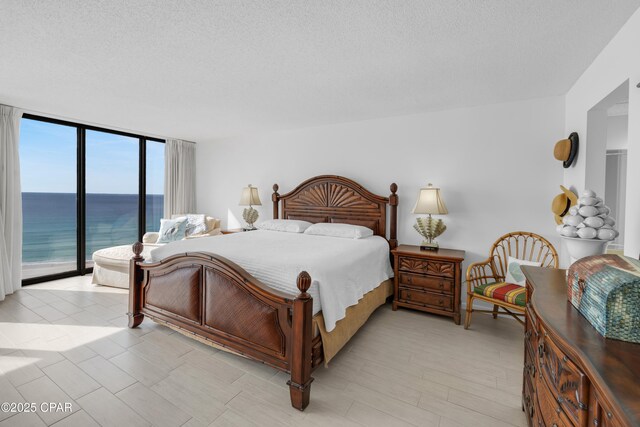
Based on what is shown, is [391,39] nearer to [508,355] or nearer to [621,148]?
[508,355]

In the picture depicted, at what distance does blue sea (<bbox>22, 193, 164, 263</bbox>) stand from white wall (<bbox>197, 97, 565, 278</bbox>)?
3244 mm

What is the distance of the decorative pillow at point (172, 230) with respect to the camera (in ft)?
15.9

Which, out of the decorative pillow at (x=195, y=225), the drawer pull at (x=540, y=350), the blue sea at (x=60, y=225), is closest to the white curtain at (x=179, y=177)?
the decorative pillow at (x=195, y=225)

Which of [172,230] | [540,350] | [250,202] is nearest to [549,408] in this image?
[540,350]

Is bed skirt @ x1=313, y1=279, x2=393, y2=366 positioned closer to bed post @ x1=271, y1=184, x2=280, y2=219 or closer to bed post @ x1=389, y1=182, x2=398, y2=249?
bed post @ x1=389, y1=182, x2=398, y2=249

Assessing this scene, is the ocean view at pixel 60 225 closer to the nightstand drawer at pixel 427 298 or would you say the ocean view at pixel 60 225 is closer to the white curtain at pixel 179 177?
the white curtain at pixel 179 177

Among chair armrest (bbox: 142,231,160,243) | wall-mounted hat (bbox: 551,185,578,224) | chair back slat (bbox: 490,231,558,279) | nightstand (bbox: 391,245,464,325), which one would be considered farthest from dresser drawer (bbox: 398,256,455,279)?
chair armrest (bbox: 142,231,160,243)

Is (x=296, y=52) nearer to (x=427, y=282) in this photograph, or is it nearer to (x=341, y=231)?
(x=341, y=231)

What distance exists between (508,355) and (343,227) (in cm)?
212

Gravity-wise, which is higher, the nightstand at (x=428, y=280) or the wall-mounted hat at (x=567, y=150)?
the wall-mounted hat at (x=567, y=150)

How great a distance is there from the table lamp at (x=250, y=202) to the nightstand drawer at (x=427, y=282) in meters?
2.67

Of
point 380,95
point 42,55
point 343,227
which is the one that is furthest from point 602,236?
point 42,55

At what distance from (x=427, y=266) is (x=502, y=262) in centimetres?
87

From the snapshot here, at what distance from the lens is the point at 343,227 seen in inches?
151
